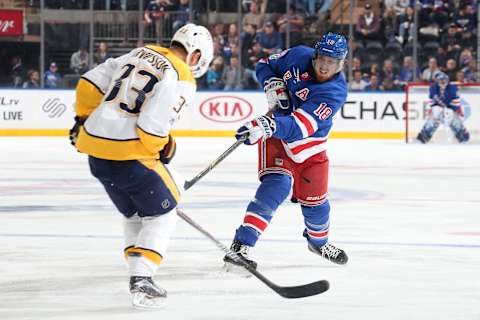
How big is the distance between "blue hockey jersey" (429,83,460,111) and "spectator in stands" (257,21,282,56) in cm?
229

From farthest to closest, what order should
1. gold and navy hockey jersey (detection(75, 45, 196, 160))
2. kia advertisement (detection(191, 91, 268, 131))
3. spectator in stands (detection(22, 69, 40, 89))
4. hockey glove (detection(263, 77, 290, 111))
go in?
spectator in stands (detection(22, 69, 40, 89))
kia advertisement (detection(191, 91, 268, 131))
hockey glove (detection(263, 77, 290, 111))
gold and navy hockey jersey (detection(75, 45, 196, 160))

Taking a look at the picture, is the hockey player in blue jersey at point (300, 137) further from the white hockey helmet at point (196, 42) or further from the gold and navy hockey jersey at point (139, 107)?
the gold and navy hockey jersey at point (139, 107)

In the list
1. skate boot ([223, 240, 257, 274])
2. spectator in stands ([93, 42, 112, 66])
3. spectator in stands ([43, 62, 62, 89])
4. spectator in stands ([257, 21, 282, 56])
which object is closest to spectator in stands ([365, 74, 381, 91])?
spectator in stands ([257, 21, 282, 56])

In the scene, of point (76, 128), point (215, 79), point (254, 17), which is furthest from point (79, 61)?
point (76, 128)

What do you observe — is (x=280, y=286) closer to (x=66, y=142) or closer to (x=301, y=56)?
(x=301, y=56)

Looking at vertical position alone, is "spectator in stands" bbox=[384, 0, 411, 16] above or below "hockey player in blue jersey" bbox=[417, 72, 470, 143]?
above

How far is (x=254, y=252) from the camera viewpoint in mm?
4902

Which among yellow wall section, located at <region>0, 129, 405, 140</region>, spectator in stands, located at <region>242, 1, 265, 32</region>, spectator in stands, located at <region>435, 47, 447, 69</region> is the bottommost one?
yellow wall section, located at <region>0, 129, 405, 140</region>

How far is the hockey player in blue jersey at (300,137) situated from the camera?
14.6ft

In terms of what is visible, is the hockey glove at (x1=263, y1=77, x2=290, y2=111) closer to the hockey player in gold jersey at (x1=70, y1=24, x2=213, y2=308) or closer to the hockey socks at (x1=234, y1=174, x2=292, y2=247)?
the hockey socks at (x1=234, y1=174, x2=292, y2=247)

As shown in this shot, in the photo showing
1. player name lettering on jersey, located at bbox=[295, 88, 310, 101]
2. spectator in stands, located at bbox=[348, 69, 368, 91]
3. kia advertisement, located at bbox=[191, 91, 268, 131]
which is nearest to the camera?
player name lettering on jersey, located at bbox=[295, 88, 310, 101]

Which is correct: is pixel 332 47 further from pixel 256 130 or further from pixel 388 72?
pixel 388 72

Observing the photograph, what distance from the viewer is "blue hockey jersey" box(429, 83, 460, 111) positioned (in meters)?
14.1

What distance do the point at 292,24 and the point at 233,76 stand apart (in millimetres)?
1171
